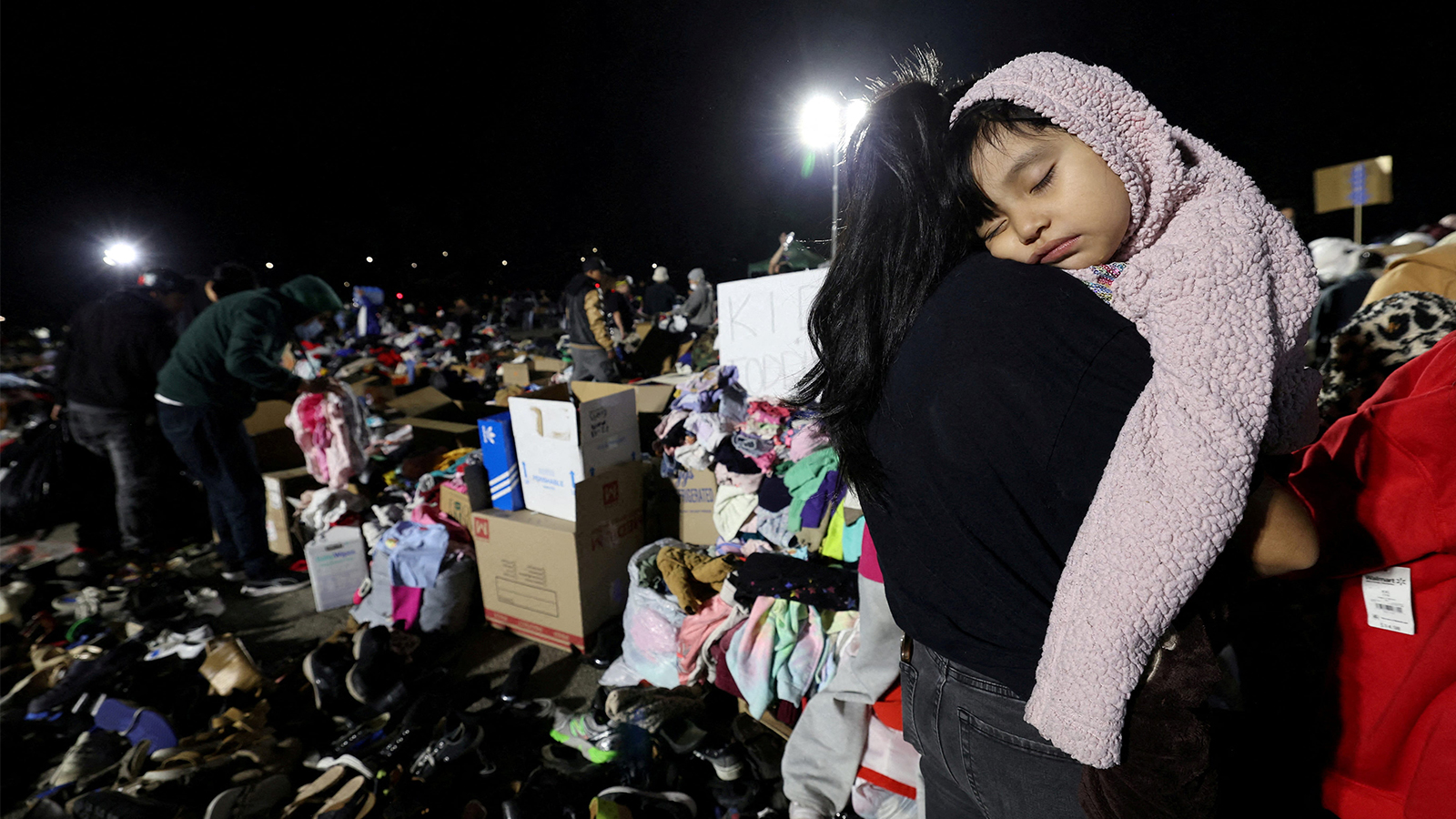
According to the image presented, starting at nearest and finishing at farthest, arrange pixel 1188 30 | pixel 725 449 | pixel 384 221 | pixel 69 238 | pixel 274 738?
pixel 274 738 → pixel 725 449 → pixel 1188 30 → pixel 69 238 → pixel 384 221

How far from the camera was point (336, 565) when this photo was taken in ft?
11.7

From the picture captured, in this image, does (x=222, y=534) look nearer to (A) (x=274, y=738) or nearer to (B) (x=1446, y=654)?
(A) (x=274, y=738)

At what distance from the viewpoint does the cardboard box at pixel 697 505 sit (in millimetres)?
3293

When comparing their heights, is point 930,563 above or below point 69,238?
below

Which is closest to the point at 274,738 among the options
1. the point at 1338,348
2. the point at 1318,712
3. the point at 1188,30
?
the point at 1318,712

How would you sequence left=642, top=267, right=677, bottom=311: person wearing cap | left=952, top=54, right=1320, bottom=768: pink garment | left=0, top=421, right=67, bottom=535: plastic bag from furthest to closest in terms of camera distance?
left=642, top=267, right=677, bottom=311: person wearing cap → left=0, top=421, right=67, bottom=535: plastic bag → left=952, top=54, right=1320, bottom=768: pink garment

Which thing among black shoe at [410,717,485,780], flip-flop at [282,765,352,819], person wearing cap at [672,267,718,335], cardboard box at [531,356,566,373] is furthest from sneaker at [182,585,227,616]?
person wearing cap at [672,267,718,335]

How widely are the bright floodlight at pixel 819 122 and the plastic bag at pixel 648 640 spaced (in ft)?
15.1

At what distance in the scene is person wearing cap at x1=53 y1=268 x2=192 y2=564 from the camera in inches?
149

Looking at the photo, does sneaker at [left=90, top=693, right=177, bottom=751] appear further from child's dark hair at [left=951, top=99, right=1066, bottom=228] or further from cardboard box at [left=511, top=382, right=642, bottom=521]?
child's dark hair at [left=951, top=99, right=1066, bottom=228]

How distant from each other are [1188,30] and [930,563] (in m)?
9.64

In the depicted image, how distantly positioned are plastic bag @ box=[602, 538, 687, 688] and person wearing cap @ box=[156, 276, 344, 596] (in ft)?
8.48

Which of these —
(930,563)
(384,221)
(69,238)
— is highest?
(384,221)

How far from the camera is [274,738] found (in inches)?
95.8
